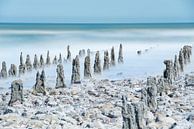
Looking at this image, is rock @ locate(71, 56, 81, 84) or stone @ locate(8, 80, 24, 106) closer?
stone @ locate(8, 80, 24, 106)

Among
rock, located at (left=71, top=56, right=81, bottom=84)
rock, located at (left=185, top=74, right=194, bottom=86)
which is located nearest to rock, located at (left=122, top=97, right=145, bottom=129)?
rock, located at (left=185, top=74, right=194, bottom=86)

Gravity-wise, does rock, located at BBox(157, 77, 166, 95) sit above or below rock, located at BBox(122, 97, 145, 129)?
below

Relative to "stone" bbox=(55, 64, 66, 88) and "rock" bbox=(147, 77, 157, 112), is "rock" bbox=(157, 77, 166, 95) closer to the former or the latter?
"rock" bbox=(147, 77, 157, 112)

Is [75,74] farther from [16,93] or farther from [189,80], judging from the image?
[16,93]

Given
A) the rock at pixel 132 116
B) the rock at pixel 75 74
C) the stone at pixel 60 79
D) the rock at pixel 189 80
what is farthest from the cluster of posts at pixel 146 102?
the stone at pixel 60 79

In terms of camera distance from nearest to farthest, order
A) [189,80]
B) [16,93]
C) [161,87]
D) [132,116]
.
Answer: [132,116] → [16,93] → [161,87] → [189,80]

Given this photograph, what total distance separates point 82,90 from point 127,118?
5.40m

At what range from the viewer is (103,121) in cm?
1188

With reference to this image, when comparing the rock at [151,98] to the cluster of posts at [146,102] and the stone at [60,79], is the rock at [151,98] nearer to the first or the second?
the cluster of posts at [146,102]

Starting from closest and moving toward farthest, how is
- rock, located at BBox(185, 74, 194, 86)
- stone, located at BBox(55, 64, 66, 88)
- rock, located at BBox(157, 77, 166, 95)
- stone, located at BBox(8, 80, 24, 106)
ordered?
stone, located at BBox(8, 80, 24, 106) → rock, located at BBox(157, 77, 166, 95) → rock, located at BBox(185, 74, 194, 86) → stone, located at BBox(55, 64, 66, 88)

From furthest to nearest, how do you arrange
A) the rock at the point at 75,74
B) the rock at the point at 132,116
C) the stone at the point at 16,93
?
the rock at the point at 75,74 → the stone at the point at 16,93 → the rock at the point at 132,116

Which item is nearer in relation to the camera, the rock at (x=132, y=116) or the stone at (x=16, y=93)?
the rock at (x=132, y=116)

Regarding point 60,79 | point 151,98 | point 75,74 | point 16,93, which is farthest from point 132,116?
point 75,74

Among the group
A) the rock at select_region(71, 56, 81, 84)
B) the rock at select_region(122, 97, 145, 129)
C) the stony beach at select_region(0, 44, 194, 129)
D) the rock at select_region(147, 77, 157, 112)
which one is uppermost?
the rock at select_region(122, 97, 145, 129)
